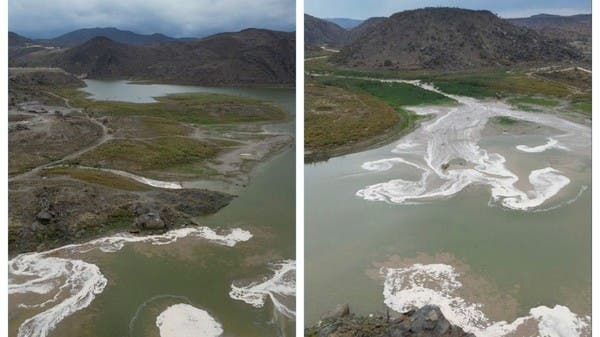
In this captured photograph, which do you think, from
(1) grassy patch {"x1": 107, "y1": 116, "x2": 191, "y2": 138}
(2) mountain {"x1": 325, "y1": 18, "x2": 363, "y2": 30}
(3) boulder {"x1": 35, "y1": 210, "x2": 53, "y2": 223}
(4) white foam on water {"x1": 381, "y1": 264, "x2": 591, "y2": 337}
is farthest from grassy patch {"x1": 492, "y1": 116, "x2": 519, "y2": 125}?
(3) boulder {"x1": 35, "y1": 210, "x2": 53, "y2": 223}

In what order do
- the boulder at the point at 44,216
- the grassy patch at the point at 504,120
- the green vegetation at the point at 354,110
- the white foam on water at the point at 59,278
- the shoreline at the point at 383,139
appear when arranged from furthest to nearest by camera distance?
the grassy patch at the point at 504,120 → the shoreline at the point at 383,139 → the green vegetation at the point at 354,110 → the boulder at the point at 44,216 → the white foam on water at the point at 59,278

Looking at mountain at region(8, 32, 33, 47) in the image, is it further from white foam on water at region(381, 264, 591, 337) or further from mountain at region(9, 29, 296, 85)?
white foam on water at region(381, 264, 591, 337)

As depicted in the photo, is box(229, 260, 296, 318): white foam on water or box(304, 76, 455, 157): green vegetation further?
box(304, 76, 455, 157): green vegetation

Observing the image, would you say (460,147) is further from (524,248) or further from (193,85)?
(193,85)

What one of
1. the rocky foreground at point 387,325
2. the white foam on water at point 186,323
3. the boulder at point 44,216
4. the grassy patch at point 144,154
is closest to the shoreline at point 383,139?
the rocky foreground at point 387,325

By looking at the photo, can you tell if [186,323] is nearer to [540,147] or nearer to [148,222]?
[148,222]

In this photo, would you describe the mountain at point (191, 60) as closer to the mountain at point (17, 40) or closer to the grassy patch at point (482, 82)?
the mountain at point (17, 40)

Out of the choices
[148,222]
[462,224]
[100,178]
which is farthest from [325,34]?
[100,178]
